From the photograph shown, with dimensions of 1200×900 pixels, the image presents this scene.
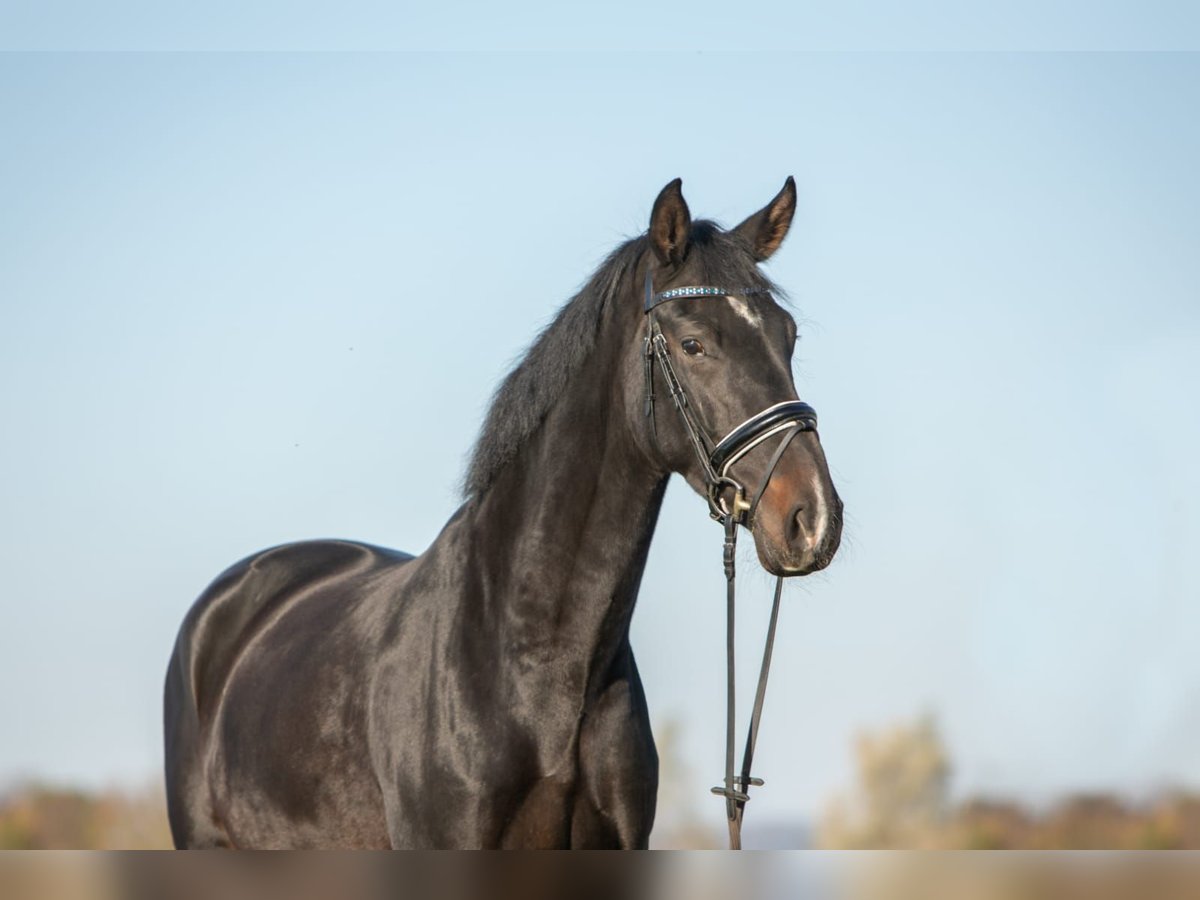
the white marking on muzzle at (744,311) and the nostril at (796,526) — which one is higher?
the white marking on muzzle at (744,311)

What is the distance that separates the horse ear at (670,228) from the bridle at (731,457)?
0.10 metres

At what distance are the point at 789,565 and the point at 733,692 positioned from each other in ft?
1.81

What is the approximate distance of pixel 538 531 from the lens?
4.11 metres

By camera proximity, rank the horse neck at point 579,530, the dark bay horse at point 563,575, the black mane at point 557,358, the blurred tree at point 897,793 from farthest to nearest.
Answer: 1. the blurred tree at point 897,793
2. the black mane at point 557,358
3. the horse neck at point 579,530
4. the dark bay horse at point 563,575

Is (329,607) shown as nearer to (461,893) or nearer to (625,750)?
(625,750)

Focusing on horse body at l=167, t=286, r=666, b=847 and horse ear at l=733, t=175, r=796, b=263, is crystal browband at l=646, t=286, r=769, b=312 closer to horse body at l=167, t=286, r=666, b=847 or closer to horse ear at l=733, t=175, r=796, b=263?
horse body at l=167, t=286, r=666, b=847

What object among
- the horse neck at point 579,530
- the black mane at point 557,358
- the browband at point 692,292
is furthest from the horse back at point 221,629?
the browband at point 692,292

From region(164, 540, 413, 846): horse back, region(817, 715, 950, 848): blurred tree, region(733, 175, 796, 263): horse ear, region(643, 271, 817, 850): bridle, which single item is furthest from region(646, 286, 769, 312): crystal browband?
region(817, 715, 950, 848): blurred tree

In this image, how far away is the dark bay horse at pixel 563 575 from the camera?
12.6 feet

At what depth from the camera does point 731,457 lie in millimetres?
3703

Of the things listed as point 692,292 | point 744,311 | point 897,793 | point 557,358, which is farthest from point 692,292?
point 897,793

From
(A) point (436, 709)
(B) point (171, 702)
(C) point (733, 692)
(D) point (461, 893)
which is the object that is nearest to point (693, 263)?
(C) point (733, 692)

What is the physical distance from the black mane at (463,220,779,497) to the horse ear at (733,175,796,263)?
19 centimetres

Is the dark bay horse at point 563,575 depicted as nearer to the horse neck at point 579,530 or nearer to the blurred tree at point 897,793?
the horse neck at point 579,530
